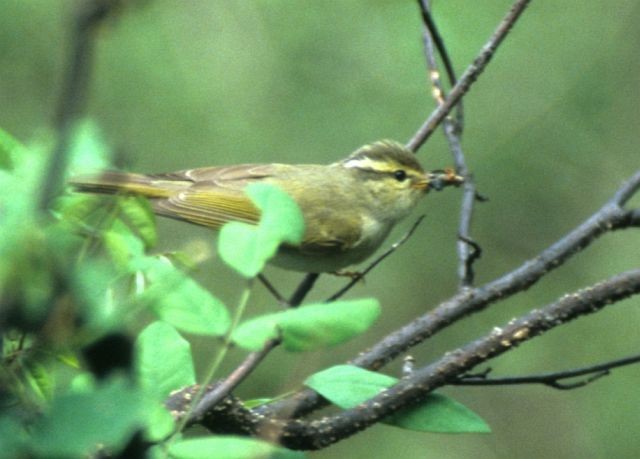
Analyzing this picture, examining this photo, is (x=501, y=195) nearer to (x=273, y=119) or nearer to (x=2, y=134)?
(x=273, y=119)

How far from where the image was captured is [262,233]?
3.34ft

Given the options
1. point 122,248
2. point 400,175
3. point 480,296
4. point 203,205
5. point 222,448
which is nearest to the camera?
point 222,448

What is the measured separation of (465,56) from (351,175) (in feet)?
4.71

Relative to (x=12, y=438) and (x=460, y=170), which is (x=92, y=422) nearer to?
(x=12, y=438)

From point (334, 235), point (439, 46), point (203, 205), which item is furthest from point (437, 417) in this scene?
point (334, 235)

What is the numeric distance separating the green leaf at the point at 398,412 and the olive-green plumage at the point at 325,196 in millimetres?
2214

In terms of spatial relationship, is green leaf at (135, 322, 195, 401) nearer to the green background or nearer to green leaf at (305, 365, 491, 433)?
green leaf at (305, 365, 491, 433)

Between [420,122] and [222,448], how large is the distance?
5874 millimetres

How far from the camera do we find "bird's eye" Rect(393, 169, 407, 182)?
15.0ft

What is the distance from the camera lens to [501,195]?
22.4 ft

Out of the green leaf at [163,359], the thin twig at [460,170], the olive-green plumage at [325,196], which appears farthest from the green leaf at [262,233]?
the olive-green plumage at [325,196]

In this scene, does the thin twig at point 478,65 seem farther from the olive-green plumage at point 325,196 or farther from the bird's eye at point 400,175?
the bird's eye at point 400,175

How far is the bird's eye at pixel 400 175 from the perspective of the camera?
456 centimetres

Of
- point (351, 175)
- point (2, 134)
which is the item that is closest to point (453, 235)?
point (351, 175)
